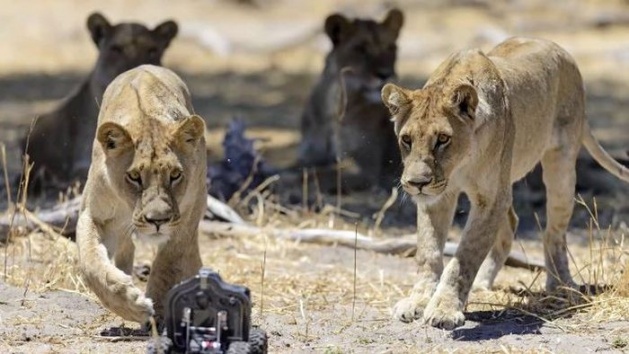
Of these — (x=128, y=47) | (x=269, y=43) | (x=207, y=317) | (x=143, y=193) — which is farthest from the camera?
(x=269, y=43)

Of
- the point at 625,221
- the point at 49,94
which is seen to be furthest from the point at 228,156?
the point at 49,94

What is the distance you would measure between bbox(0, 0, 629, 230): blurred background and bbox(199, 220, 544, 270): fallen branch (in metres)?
4.95

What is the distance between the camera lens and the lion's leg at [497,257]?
7.64 metres

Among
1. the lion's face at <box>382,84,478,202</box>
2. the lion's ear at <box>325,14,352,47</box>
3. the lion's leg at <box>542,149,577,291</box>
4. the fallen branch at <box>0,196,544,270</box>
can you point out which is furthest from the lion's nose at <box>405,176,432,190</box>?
the lion's ear at <box>325,14,352,47</box>

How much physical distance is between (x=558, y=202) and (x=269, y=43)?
37.3 feet

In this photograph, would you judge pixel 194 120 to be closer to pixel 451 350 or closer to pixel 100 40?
pixel 451 350

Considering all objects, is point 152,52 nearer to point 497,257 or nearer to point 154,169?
point 497,257

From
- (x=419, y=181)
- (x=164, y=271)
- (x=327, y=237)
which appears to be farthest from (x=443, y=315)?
(x=327, y=237)

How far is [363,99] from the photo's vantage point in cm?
1148

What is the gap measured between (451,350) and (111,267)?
55.5 inches

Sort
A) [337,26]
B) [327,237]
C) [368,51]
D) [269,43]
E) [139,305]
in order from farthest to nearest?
[269,43]
[337,26]
[368,51]
[327,237]
[139,305]

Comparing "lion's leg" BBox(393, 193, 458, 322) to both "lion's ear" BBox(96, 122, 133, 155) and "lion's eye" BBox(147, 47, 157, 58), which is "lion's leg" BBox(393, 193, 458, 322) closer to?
"lion's ear" BBox(96, 122, 133, 155)

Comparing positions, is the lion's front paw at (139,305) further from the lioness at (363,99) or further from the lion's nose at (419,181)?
the lioness at (363,99)

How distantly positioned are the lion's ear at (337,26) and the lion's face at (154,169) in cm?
567
